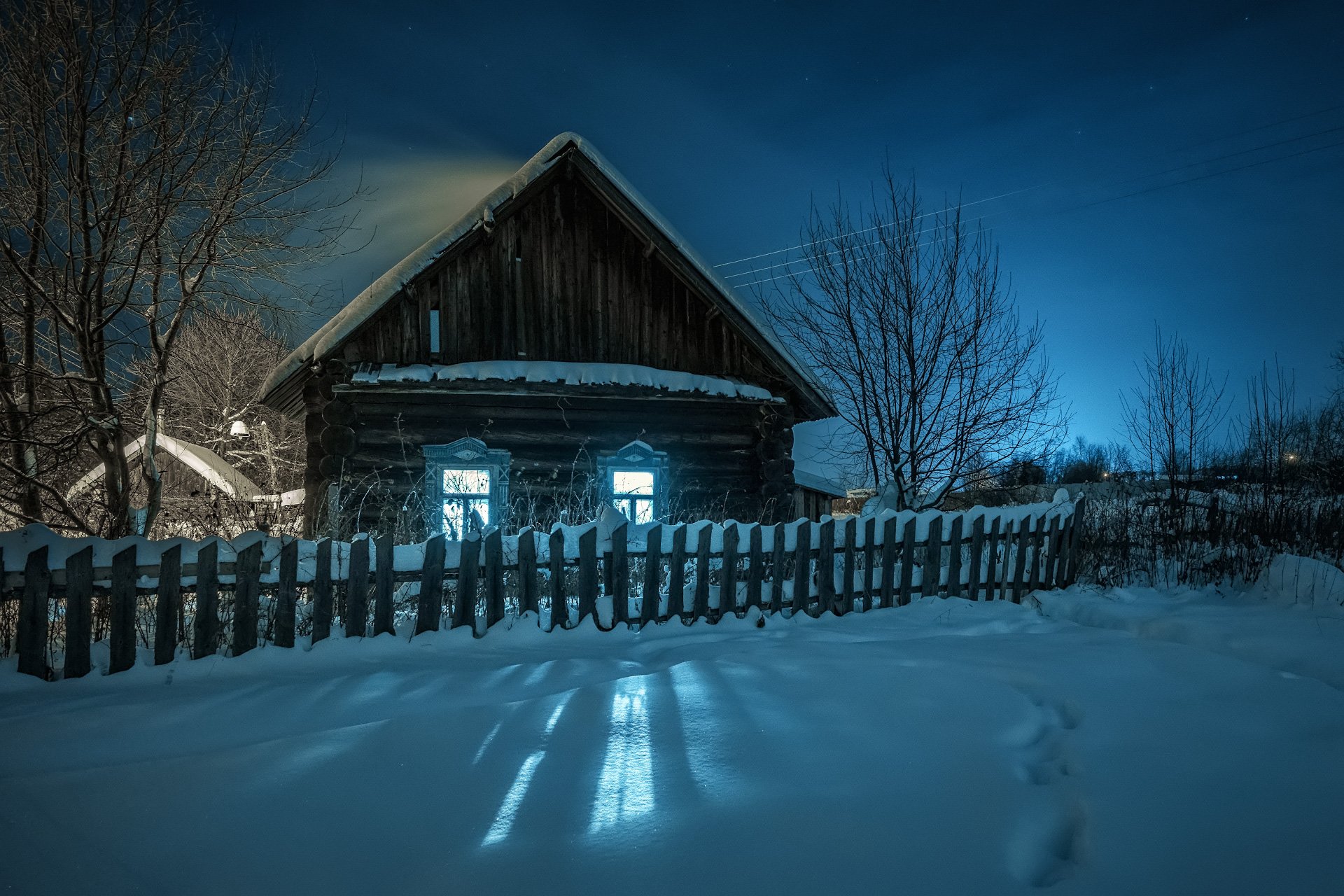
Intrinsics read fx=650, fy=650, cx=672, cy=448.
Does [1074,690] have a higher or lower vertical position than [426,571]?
lower

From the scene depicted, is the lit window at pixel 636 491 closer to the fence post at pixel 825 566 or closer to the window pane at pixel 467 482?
the window pane at pixel 467 482

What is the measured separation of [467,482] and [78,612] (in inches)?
212

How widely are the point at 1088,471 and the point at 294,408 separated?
4047 cm

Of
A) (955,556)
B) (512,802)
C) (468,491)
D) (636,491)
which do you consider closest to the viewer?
(512,802)

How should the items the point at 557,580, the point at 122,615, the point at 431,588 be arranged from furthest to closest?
the point at 557,580 < the point at 431,588 < the point at 122,615

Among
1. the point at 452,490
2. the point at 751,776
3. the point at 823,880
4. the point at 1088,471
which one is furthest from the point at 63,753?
the point at 1088,471

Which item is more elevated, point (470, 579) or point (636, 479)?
point (636, 479)

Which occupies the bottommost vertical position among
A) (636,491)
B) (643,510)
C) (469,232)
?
(643,510)

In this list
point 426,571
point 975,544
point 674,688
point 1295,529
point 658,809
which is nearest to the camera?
point 658,809

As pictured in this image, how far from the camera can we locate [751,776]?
2283 mm

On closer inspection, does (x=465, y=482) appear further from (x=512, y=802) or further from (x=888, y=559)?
(x=512, y=802)

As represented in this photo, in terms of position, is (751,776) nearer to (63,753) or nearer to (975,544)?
(63,753)

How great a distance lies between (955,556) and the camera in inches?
259

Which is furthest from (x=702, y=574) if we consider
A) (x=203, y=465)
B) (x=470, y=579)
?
(x=203, y=465)
